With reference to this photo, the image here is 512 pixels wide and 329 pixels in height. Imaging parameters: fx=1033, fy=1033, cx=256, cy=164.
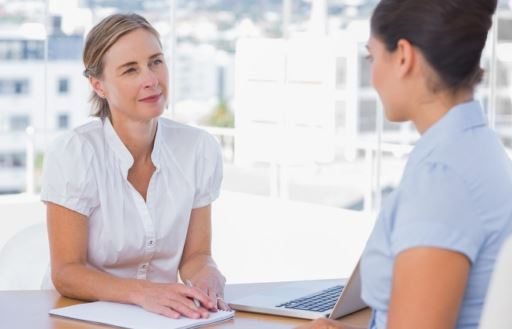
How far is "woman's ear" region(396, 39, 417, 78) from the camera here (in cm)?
141

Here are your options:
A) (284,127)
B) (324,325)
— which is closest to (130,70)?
(324,325)

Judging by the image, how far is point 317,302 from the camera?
203cm

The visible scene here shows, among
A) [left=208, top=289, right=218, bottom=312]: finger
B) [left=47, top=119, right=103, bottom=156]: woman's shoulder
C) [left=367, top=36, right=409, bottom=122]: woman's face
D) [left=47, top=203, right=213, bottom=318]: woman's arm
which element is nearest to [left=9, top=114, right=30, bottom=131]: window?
[left=47, top=119, right=103, bottom=156]: woman's shoulder

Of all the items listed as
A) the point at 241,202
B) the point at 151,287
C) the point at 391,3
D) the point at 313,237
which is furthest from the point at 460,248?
the point at 241,202

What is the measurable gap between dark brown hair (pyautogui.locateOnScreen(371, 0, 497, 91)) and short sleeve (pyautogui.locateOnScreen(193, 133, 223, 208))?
3.47ft

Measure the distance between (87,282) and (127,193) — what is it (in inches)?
11.3

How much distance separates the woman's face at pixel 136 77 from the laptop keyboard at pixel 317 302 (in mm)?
548

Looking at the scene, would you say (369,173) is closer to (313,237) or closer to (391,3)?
(313,237)

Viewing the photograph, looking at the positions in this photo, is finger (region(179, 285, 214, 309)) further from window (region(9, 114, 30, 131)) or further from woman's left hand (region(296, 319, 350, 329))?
window (region(9, 114, 30, 131))

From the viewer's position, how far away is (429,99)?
1438 mm

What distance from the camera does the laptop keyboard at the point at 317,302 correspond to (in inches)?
78.0

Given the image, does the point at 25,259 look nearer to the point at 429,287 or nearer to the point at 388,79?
the point at 388,79

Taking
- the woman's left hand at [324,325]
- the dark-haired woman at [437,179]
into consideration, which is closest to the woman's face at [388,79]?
the dark-haired woman at [437,179]

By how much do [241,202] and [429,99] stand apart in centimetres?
430
